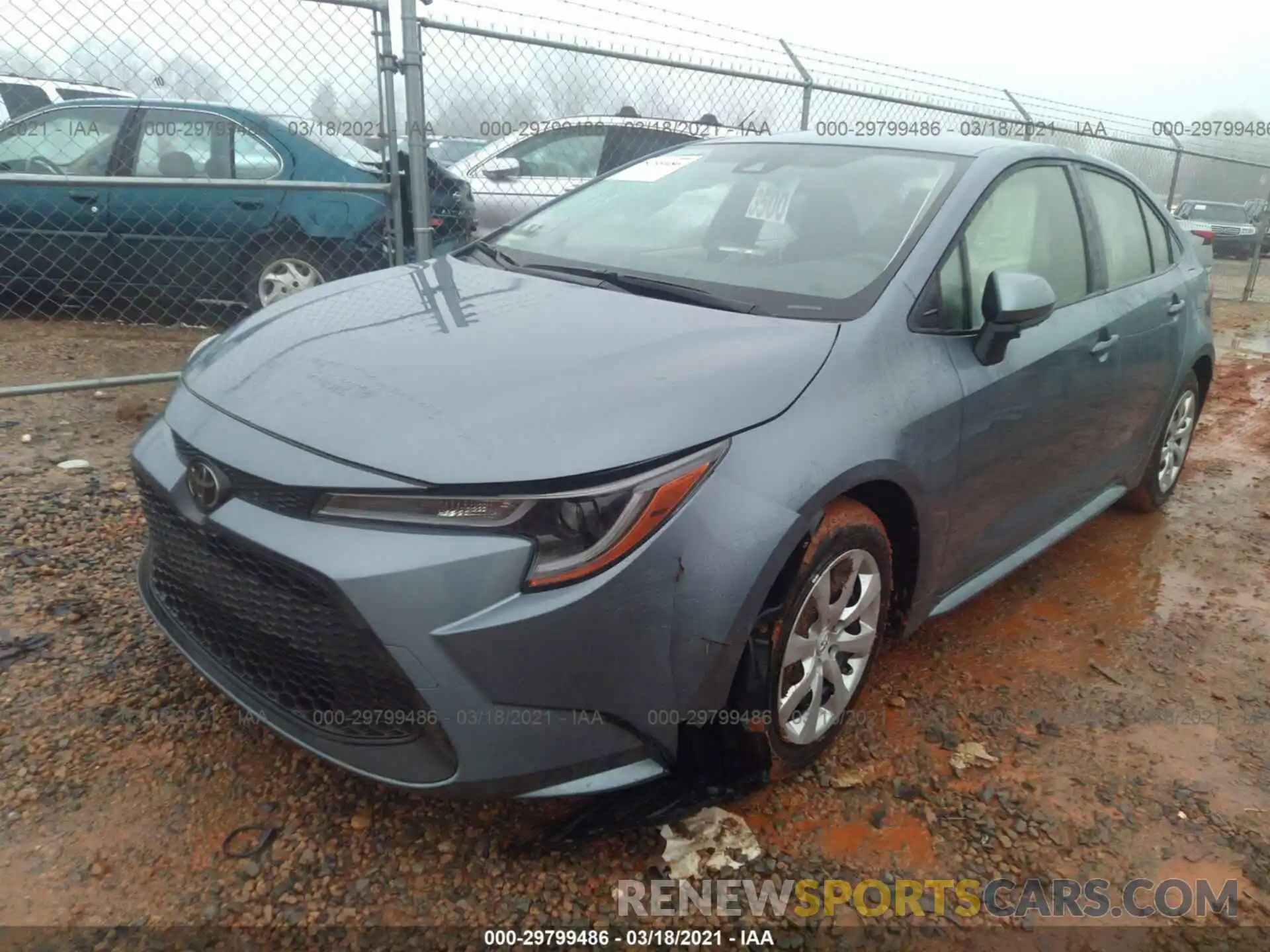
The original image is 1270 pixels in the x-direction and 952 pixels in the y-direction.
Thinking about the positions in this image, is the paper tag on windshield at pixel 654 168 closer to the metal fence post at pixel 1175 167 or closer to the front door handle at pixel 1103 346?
the front door handle at pixel 1103 346

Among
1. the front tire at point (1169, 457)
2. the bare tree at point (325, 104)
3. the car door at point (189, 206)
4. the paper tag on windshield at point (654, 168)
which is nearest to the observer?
the paper tag on windshield at point (654, 168)

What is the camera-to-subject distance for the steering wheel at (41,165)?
610cm

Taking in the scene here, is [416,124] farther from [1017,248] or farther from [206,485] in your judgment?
[206,485]

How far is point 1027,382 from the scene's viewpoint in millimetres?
2777

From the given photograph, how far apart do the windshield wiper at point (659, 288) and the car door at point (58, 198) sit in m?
4.58

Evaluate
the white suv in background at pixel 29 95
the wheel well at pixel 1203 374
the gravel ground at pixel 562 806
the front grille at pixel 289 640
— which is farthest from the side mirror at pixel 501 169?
the front grille at pixel 289 640

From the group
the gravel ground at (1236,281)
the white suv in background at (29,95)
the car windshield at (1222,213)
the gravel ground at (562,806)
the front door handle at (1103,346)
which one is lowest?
the gravel ground at (1236,281)

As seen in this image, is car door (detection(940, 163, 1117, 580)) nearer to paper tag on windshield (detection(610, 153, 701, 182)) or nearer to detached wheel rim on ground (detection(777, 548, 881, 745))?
detached wheel rim on ground (detection(777, 548, 881, 745))

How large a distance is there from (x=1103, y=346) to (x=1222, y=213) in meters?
23.1

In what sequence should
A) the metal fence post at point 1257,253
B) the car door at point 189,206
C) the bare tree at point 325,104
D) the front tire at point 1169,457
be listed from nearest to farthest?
the front tire at point 1169,457, the bare tree at point 325,104, the car door at point 189,206, the metal fence post at point 1257,253

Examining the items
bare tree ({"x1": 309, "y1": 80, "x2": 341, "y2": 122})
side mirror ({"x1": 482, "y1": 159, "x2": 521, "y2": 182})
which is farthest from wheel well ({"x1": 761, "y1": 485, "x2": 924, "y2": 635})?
side mirror ({"x1": 482, "y1": 159, "x2": 521, "y2": 182})

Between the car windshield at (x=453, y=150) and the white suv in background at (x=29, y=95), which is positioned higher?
the white suv in background at (x=29, y=95)

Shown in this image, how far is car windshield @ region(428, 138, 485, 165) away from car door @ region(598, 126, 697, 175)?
A: 37.2 inches

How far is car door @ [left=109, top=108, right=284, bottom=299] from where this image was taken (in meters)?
5.99
